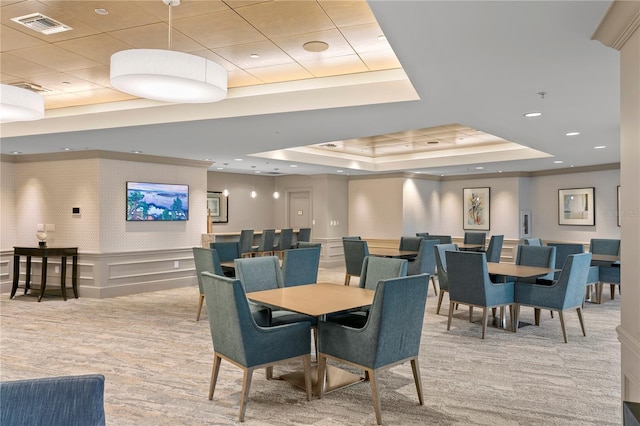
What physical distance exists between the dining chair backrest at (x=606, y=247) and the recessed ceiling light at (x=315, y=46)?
654cm

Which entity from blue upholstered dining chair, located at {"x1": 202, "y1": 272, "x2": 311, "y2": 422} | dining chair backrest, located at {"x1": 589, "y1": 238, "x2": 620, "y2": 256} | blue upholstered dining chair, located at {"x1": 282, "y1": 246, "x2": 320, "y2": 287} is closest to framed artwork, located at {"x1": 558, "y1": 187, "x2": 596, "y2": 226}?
dining chair backrest, located at {"x1": 589, "y1": 238, "x2": 620, "y2": 256}

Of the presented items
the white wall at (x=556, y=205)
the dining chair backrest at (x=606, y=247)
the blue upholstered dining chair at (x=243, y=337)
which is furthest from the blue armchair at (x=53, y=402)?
the white wall at (x=556, y=205)

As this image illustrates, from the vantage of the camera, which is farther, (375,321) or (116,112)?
(116,112)

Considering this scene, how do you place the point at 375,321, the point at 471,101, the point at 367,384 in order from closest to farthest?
1. the point at 375,321
2. the point at 367,384
3. the point at 471,101

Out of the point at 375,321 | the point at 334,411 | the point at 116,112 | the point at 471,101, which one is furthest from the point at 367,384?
the point at 116,112

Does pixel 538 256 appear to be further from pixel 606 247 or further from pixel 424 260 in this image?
pixel 606 247

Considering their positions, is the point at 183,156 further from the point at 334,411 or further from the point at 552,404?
the point at 552,404

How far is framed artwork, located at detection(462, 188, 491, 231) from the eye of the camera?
1165 cm

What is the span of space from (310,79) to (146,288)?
5.39m

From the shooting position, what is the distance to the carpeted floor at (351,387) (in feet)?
10.5

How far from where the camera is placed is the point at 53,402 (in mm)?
1381

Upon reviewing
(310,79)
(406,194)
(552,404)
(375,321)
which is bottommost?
(552,404)

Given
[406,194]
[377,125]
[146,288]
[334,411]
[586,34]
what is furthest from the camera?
[406,194]

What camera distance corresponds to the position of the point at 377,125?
542cm
